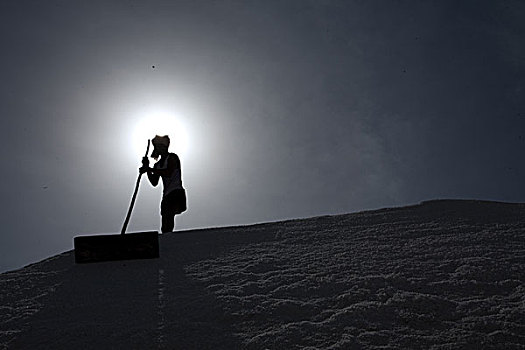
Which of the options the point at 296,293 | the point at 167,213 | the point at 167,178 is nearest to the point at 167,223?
the point at 167,213

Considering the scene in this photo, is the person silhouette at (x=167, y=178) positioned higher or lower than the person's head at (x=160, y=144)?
lower

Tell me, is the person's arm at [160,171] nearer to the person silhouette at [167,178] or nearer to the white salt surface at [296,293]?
the person silhouette at [167,178]

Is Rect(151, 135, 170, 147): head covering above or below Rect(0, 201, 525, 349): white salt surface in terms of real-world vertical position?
above

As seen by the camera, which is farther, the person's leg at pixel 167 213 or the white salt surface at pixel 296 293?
the person's leg at pixel 167 213

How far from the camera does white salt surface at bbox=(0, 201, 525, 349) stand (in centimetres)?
305

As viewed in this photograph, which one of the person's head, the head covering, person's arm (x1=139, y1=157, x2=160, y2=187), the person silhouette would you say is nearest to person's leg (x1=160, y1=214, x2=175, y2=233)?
the person silhouette

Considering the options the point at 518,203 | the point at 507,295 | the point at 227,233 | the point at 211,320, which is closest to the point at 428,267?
the point at 507,295

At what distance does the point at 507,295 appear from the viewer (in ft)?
11.5

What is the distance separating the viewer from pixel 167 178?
7121mm

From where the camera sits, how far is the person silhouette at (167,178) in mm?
6996

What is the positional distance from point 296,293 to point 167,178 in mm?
3792

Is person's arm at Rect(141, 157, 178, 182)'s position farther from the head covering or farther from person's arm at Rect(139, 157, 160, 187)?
the head covering

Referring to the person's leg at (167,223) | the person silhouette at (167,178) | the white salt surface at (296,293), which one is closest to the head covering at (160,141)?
the person silhouette at (167,178)

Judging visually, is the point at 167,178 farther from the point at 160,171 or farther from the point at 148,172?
the point at 148,172
